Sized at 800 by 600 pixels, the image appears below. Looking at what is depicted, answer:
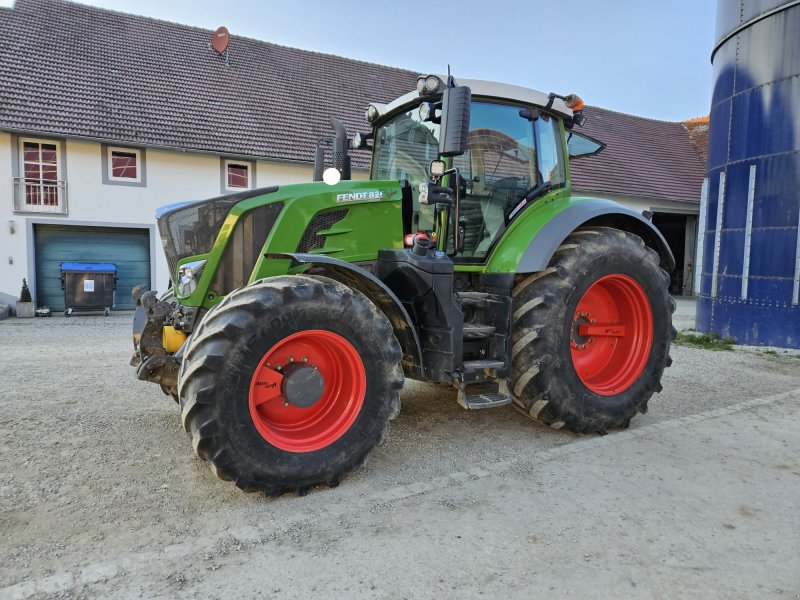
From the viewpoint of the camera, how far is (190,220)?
140 inches

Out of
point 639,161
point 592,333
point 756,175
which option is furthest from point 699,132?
point 592,333

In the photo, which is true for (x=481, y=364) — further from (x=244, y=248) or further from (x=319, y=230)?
(x=244, y=248)

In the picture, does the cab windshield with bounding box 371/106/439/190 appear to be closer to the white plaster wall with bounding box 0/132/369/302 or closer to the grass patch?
the grass patch

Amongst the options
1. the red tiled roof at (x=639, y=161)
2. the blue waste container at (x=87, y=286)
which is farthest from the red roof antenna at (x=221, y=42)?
the red tiled roof at (x=639, y=161)

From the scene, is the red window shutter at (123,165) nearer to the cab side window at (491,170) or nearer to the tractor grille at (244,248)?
the tractor grille at (244,248)

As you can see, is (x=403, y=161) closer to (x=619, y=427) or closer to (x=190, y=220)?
(x=190, y=220)

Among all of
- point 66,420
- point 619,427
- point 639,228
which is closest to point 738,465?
point 619,427

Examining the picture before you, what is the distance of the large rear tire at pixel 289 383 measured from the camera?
2756 mm

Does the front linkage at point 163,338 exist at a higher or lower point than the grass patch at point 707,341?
higher

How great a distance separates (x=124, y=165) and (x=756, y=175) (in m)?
12.4

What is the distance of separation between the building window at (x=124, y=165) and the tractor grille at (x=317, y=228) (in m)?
11.2

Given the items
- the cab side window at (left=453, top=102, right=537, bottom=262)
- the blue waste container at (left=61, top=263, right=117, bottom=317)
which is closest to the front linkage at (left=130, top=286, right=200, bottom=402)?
the cab side window at (left=453, top=102, right=537, bottom=262)

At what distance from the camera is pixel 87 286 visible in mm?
12266

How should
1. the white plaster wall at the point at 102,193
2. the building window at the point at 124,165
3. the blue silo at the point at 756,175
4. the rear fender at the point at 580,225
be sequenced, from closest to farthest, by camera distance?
the rear fender at the point at 580,225 → the blue silo at the point at 756,175 → the white plaster wall at the point at 102,193 → the building window at the point at 124,165
